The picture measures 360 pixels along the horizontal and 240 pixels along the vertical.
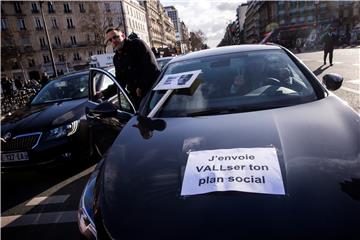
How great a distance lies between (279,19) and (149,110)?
84.1 meters

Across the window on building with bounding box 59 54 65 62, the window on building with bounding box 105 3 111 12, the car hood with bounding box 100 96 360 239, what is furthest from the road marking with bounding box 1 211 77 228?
the window on building with bounding box 105 3 111 12

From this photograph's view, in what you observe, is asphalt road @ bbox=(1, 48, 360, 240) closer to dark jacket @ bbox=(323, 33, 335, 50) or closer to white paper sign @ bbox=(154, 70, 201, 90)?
white paper sign @ bbox=(154, 70, 201, 90)

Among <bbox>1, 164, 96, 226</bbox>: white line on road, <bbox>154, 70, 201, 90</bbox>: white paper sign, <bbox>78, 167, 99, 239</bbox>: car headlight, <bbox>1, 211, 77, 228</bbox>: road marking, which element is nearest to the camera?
<bbox>78, 167, 99, 239</bbox>: car headlight

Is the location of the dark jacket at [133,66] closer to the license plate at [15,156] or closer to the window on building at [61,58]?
the license plate at [15,156]

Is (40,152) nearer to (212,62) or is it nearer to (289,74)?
(212,62)

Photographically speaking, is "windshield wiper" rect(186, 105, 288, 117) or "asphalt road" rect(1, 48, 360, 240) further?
"asphalt road" rect(1, 48, 360, 240)

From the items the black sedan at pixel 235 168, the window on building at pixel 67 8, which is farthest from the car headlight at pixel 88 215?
the window on building at pixel 67 8

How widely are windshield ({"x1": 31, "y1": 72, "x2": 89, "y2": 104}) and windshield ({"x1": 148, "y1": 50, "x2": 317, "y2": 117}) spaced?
3.25m

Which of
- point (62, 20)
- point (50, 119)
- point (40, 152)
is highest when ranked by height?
point (62, 20)

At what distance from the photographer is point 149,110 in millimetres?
2764

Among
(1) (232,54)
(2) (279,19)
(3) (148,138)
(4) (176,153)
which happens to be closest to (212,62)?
(1) (232,54)

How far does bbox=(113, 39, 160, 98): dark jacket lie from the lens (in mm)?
4660

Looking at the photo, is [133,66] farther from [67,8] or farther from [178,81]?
[67,8]

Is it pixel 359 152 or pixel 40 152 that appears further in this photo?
pixel 40 152
